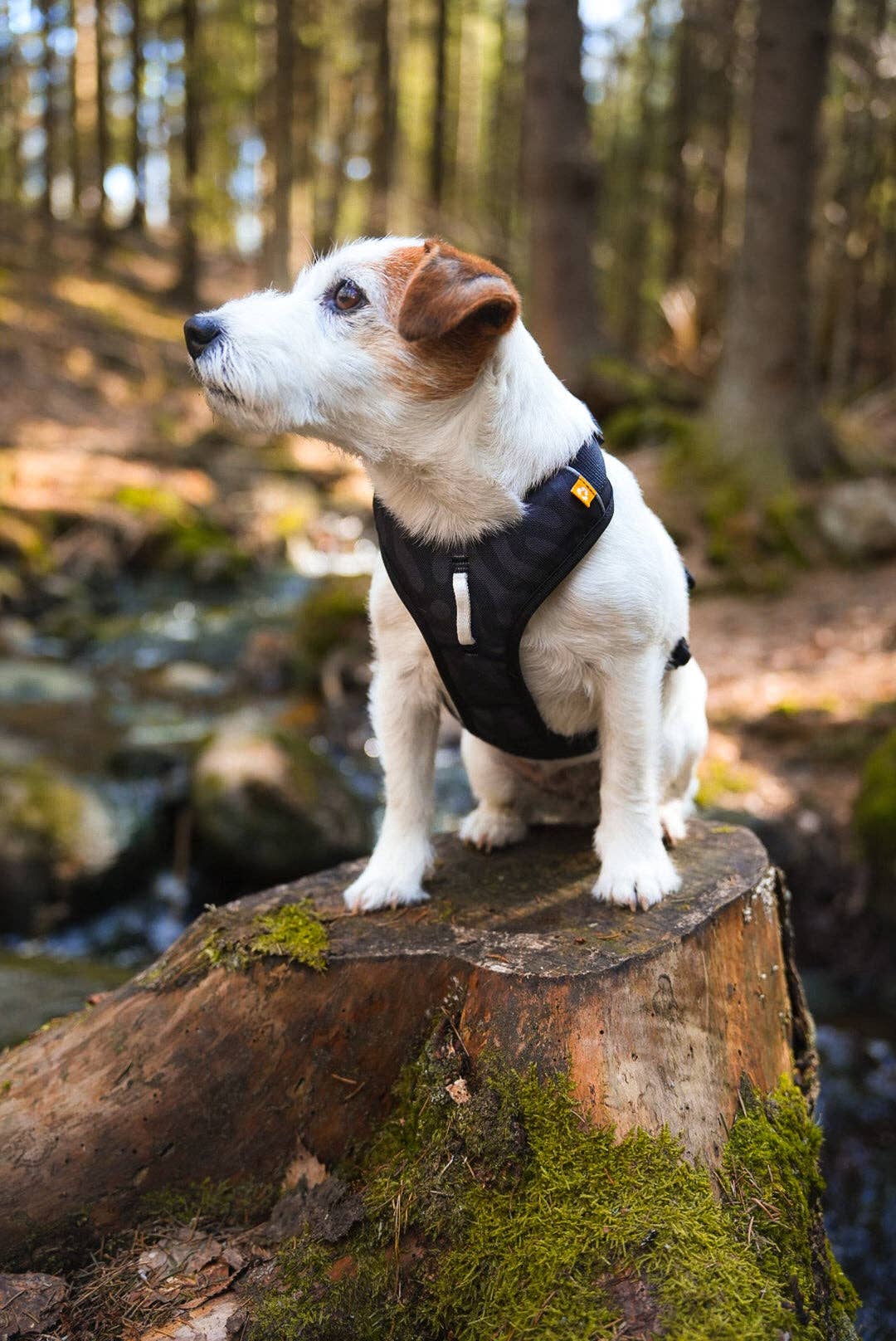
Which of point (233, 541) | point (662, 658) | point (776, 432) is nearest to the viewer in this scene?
point (662, 658)

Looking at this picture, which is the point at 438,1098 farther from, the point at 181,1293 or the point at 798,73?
the point at 798,73

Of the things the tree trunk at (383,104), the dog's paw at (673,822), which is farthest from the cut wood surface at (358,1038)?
the tree trunk at (383,104)

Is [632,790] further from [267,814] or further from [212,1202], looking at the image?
[267,814]

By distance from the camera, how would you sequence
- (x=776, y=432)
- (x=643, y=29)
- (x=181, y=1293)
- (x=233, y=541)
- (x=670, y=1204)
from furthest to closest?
1. (x=643, y=29)
2. (x=233, y=541)
3. (x=776, y=432)
4. (x=181, y=1293)
5. (x=670, y=1204)

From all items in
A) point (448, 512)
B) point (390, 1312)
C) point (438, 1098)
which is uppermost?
point (448, 512)

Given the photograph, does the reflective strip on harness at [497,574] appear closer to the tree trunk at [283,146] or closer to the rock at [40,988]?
the rock at [40,988]

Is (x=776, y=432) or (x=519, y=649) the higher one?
(x=519, y=649)

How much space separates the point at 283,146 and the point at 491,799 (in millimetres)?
19708

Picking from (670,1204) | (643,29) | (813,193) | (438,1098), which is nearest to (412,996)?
(438,1098)

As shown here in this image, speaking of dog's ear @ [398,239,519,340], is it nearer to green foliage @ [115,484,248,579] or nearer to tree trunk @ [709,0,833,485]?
tree trunk @ [709,0,833,485]

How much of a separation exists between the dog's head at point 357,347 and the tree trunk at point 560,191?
12459 millimetres

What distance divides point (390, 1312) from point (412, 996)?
0.81 meters

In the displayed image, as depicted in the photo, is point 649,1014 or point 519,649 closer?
point 649,1014

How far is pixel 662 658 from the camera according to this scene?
3414 millimetres
